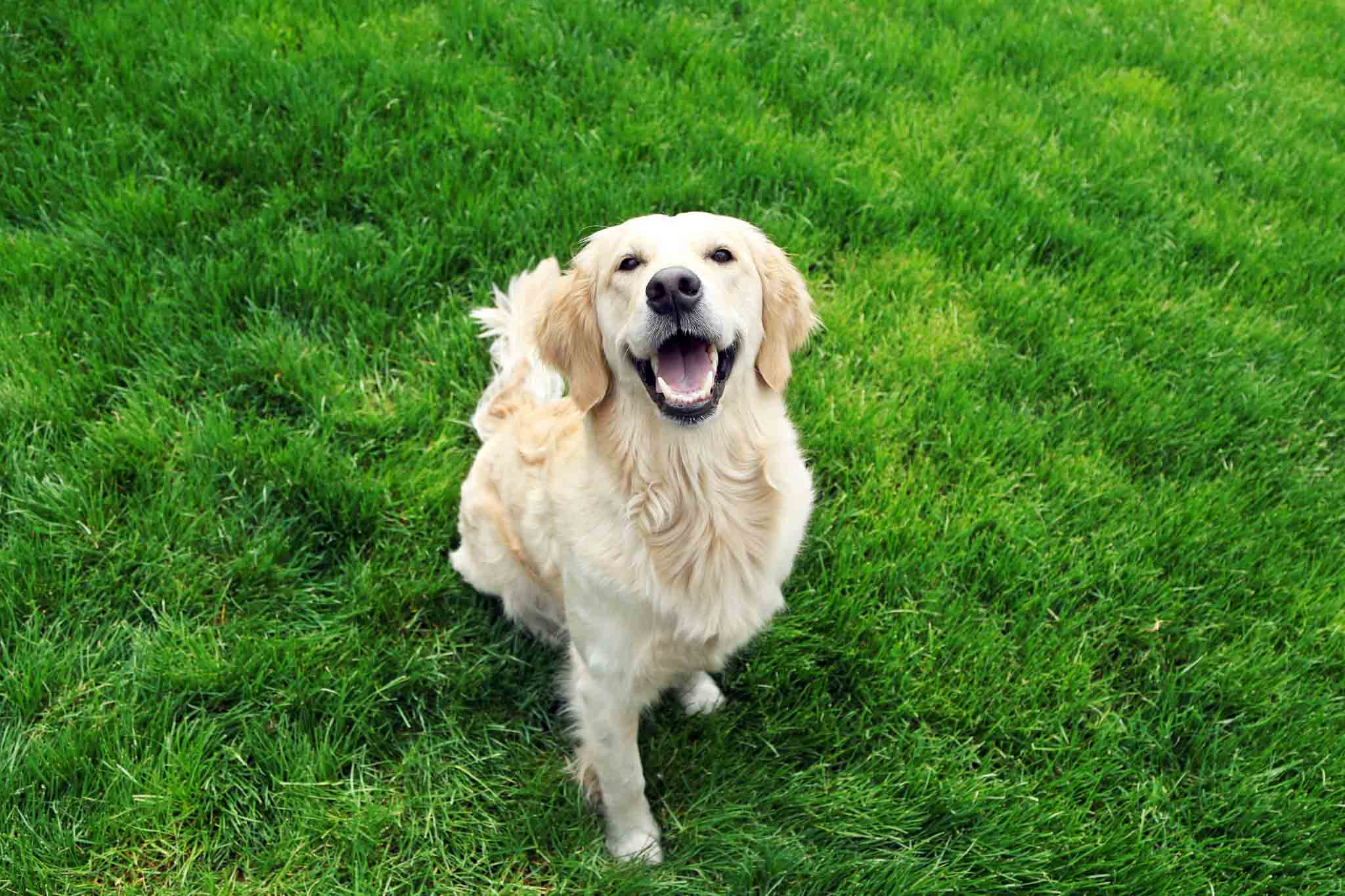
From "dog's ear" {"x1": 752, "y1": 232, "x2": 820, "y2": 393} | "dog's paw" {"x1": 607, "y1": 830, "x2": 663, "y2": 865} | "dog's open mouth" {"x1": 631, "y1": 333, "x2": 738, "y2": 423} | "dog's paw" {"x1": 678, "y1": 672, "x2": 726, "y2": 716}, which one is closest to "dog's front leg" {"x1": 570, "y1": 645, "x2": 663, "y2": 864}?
"dog's paw" {"x1": 607, "y1": 830, "x2": 663, "y2": 865}

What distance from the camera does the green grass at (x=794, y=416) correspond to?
228cm

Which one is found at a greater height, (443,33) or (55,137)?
(443,33)

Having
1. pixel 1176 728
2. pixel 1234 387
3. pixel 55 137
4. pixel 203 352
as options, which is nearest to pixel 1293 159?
pixel 1234 387

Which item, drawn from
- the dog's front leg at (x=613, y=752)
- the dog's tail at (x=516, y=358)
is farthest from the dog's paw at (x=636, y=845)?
the dog's tail at (x=516, y=358)

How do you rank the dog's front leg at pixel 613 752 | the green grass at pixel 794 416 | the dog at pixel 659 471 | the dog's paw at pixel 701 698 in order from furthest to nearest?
the dog's paw at pixel 701 698 → the green grass at pixel 794 416 → the dog's front leg at pixel 613 752 → the dog at pixel 659 471

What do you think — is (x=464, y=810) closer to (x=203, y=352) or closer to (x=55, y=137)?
(x=203, y=352)

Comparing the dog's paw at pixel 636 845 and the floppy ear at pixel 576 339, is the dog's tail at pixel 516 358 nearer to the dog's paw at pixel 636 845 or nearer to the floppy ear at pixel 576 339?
the floppy ear at pixel 576 339

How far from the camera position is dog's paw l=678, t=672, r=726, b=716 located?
8.42 feet

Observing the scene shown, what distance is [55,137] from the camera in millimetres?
3545

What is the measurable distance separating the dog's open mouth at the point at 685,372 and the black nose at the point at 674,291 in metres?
0.08

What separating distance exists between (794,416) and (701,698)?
1080 millimetres

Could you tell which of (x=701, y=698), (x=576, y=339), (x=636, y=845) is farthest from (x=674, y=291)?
(x=636, y=845)

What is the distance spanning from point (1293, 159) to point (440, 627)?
452 centimetres

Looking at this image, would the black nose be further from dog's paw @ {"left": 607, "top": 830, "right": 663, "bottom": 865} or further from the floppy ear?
dog's paw @ {"left": 607, "top": 830, "right": 663, "bottom": 865}
